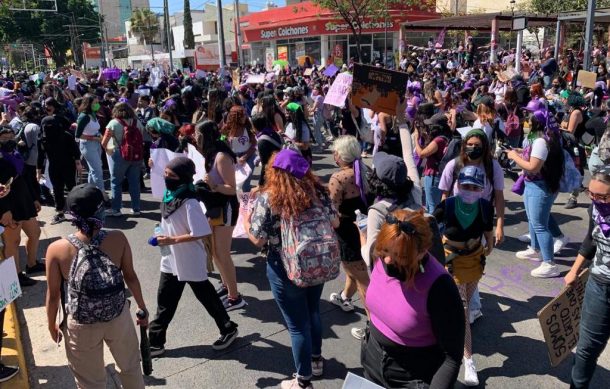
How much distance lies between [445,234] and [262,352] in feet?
5.83

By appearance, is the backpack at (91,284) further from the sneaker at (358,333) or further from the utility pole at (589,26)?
the utility pole at (589,26)

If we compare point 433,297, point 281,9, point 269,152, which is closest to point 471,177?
point 433,297

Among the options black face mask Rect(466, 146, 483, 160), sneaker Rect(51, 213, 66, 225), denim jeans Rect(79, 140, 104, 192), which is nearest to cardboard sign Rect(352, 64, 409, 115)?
black face mask Rect(466, 146, 483, 160)

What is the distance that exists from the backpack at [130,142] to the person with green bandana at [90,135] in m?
0.63

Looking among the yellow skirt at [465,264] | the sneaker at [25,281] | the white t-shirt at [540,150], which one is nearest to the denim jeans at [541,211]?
the white t-shirt at [540,150]

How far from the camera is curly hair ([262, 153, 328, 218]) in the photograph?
3139 millimetres

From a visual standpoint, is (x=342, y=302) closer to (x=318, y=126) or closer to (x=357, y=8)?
(x=318, y=126)

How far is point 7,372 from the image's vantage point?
3785mm

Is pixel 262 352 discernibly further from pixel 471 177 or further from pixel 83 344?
pixel 471 177

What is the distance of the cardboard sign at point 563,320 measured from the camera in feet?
10.7

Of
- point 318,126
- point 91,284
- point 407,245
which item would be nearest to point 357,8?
point 318,126

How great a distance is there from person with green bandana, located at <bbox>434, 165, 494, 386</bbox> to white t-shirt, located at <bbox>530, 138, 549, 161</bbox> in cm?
156

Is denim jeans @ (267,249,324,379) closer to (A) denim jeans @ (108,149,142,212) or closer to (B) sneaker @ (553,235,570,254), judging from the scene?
(B) sneaker @ (553,235,570,254)

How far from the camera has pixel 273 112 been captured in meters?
7.36
